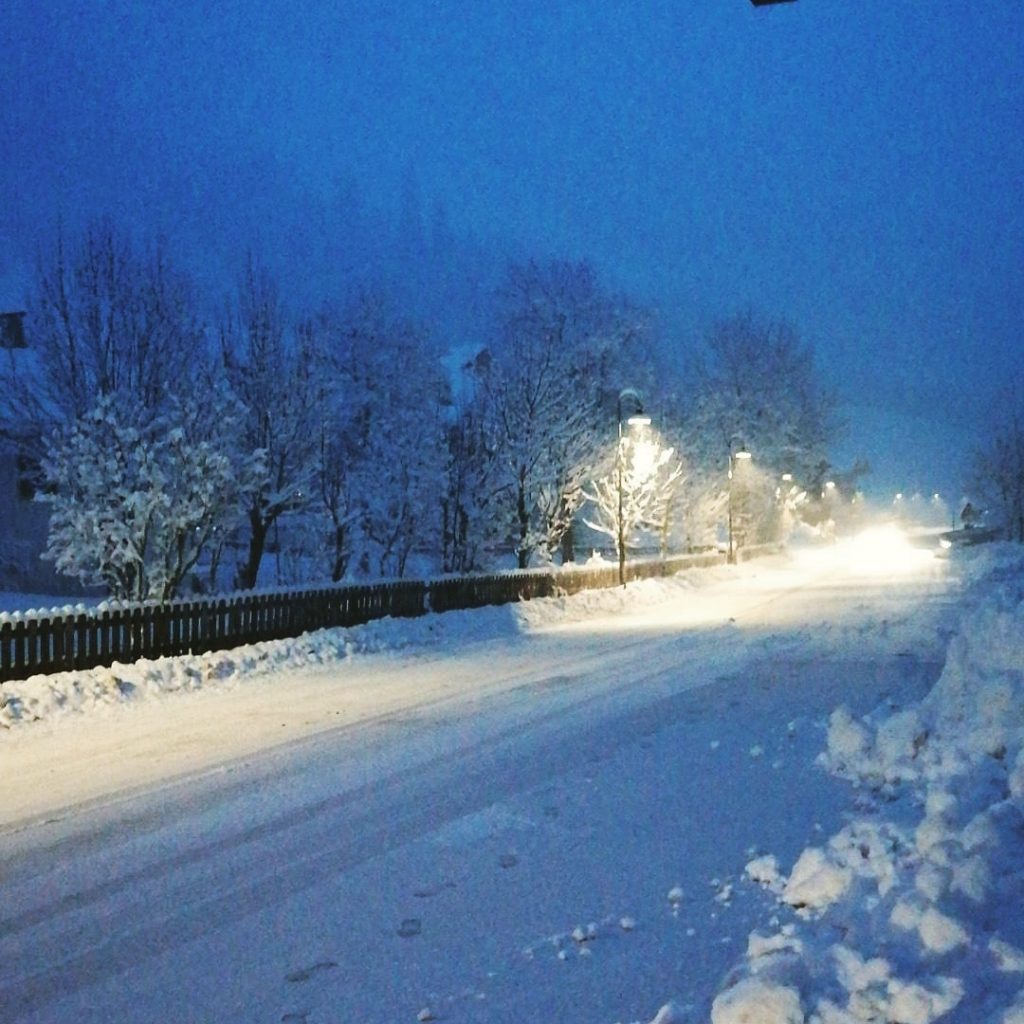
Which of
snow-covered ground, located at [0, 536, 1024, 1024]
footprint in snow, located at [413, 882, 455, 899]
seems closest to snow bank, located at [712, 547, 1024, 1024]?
snow-covered ground, located at [0, 536, 1024, 1024]

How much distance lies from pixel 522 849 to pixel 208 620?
1169 centimetres

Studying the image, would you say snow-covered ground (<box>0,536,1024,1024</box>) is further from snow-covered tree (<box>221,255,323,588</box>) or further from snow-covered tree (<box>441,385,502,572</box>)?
snow-covered tree (<box>441,385,502,572</box>)

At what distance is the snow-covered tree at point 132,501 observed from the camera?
55.5 ft

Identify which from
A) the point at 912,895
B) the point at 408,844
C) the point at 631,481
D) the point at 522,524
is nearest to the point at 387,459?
the point at 522,524

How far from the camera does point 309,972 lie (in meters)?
4.82

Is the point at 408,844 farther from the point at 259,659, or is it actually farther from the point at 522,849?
the point at 259,659

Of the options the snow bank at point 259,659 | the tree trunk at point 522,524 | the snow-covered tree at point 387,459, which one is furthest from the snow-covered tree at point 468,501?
the snow bank at point 259,659

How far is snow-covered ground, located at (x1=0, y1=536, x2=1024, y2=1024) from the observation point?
4391 mm

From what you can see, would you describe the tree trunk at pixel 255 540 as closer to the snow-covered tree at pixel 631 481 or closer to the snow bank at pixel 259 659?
the snow bank at pixel 259 659

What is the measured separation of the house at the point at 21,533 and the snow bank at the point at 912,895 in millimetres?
27194

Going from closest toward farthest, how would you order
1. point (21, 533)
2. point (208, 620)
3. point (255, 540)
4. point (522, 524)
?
point (208, 620), point (255, 540), point (21, 533), point (522, 524)

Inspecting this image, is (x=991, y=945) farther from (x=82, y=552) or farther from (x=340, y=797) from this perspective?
(x=82, y=552)

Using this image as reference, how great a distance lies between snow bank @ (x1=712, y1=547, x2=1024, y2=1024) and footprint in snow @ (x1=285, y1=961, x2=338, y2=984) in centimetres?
196

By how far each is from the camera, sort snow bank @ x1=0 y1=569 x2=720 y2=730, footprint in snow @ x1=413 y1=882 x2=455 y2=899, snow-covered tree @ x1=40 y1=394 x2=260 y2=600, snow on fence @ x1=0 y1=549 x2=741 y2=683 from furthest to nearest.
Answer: snow-covered tree @ x1=40 y1=394 x2=260 y2=600, snow on fence @ x1=0 y1=549 x2=741 y2=683, snow bank @ x1=0 y1=569 x2=720 y2=730, footprint in snow @ x1=413 y1=882 x2=455 y2=899
